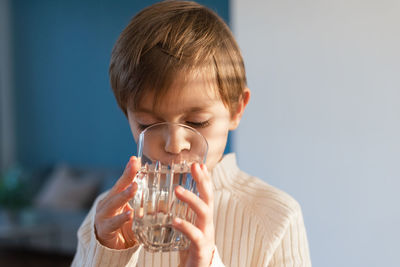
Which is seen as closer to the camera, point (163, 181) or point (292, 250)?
point (163, 181)

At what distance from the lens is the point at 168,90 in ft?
2.62

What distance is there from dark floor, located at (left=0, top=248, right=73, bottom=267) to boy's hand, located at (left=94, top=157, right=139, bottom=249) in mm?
3280

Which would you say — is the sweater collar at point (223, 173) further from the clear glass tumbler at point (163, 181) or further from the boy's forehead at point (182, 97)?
the clear glass tumbler at point (163, 181)

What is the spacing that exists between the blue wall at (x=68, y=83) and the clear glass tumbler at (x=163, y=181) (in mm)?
3492

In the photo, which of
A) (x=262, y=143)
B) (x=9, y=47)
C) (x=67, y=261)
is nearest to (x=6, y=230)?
(x=67, y=261)

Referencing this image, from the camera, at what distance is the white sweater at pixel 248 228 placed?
0.93 meters

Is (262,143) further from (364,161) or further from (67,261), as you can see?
(67,261)

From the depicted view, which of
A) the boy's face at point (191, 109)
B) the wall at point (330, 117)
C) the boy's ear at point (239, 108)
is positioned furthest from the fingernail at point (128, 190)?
the wall at point (330, 117)

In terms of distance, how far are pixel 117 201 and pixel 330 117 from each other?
1.90 feet

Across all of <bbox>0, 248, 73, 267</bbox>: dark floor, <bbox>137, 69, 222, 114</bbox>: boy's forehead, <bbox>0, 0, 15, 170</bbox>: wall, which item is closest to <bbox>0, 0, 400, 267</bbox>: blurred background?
<bbox>137, 69, 222, 114</bbox>: boy's forehead

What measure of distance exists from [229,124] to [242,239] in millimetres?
231

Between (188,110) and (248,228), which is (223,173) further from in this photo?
(188,110)

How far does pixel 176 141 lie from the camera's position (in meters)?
0.69

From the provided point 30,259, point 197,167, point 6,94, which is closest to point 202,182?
point 197,167
